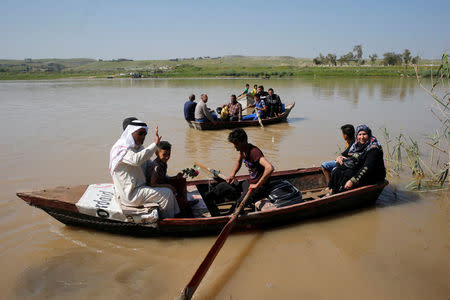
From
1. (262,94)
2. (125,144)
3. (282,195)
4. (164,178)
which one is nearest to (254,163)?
(282,195)

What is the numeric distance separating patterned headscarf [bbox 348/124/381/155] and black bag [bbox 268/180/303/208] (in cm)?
137

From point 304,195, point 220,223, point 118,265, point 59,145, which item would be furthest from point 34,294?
point 59,145

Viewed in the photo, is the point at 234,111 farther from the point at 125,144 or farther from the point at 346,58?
the point at 346,58

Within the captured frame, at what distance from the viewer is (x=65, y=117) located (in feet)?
49.6

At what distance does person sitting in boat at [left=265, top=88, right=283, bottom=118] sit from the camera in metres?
13.2

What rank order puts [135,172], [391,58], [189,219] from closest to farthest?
[135,172] < [189,219] < [391,58]

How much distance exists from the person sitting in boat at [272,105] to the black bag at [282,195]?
855 cm

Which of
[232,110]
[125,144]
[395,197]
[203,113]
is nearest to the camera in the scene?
[125,144]

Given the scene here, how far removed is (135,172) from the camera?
407 centimetres

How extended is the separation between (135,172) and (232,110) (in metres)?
8.81

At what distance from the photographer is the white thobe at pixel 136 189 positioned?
3869mm

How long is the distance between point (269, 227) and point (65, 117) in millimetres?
13352

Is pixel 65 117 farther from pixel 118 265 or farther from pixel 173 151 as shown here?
pixel 118 265

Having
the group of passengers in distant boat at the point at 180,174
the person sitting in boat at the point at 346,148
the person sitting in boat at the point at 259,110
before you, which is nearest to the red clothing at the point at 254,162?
the group of passengers in distant boat at the point at 180,174
